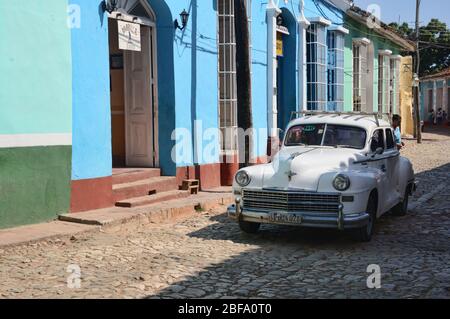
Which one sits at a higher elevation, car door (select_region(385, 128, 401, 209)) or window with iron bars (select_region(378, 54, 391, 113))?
window with iron bars (select_region(378, 54, 391, 113))

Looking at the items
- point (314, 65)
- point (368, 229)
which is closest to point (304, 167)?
point (368, 229)

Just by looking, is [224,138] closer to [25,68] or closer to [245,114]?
[245,114]

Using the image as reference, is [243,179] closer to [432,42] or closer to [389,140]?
[389,140]

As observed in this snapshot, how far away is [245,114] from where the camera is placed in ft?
34.4

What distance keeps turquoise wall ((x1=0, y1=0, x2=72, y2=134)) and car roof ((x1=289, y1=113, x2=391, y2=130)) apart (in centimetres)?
348

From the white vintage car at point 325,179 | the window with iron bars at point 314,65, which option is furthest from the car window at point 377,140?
the window with iron bars at point 314,65

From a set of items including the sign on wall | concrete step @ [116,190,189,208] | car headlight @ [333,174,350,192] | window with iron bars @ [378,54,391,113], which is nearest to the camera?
car headlight @ [333,174,350,192]

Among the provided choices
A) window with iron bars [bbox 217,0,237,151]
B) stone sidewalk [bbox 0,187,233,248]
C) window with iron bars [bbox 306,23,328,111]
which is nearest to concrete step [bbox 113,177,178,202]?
stone sidewalk [bbox 0,187,233,248]

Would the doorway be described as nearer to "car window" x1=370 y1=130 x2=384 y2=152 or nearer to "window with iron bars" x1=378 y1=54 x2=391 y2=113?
"car window" x1=370 y1=130 x2=384 y2=152

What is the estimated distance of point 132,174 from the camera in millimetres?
10156

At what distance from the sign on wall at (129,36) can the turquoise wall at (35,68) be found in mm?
1718

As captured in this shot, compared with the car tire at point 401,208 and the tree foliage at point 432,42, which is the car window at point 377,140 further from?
the tree foliage at point 432,42

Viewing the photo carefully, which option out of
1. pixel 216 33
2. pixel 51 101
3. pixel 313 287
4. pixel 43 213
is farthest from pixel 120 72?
pixel 313 287

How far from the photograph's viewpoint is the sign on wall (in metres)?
10.0
